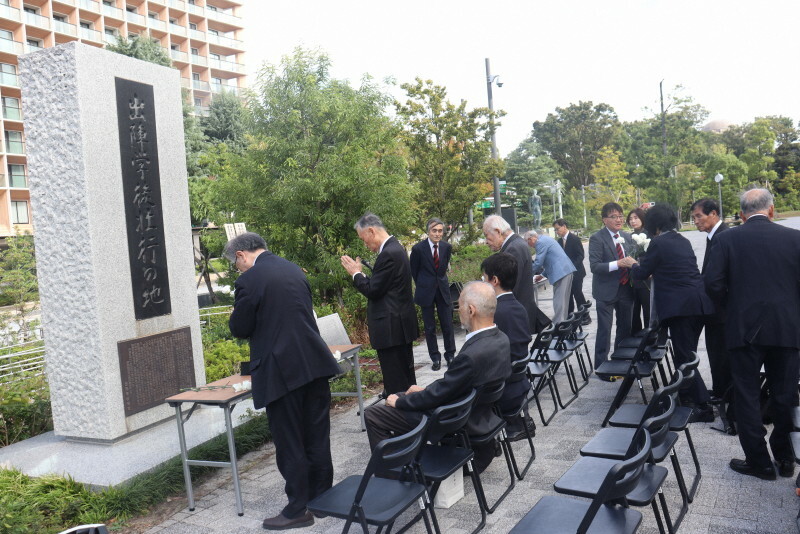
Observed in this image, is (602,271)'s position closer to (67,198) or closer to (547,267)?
(547,267)

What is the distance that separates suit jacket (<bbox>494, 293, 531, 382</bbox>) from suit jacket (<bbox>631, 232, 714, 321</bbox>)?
4.40ft

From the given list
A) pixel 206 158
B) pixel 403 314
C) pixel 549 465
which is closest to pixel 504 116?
pixel 206 158

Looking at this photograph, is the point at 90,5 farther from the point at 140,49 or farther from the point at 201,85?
the point at 140,49

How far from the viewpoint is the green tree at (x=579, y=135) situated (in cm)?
6600

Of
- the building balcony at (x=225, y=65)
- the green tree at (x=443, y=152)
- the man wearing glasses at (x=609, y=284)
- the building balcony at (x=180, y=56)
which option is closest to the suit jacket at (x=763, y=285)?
the man wearing glasses at (x=609, y=284)

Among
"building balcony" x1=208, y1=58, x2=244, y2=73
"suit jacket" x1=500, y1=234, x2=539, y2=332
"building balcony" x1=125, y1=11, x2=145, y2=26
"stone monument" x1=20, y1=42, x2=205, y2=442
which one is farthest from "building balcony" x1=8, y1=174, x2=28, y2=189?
"suit jacket" x1=500, y1=234, x2=539, y2=332

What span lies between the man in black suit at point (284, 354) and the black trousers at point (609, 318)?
383 cm

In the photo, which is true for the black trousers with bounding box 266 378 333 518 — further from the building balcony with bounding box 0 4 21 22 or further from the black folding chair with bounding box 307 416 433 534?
the building balcony with bounding box 0 4 21 22

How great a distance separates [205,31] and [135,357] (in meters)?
54.4

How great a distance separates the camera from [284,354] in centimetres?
395

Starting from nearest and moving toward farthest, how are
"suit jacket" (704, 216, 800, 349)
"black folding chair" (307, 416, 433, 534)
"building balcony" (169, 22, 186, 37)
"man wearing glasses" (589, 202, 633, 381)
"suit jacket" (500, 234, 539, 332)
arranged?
"black folding chair" (307, 416, 433, 534)
"suit jacket" (704, 216, 800, 349)
"suit jacket" (500, 234, 539, 332)
"man wearing glasses" (589, 202, 633, 381)
"building balcony" (169, 22, 186, 37)

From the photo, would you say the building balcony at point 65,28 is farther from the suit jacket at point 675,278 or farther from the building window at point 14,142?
the suit jacket at point 675,278

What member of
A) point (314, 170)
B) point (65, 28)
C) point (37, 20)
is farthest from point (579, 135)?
point (314, 170)

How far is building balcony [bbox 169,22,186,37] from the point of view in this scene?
49947mm
